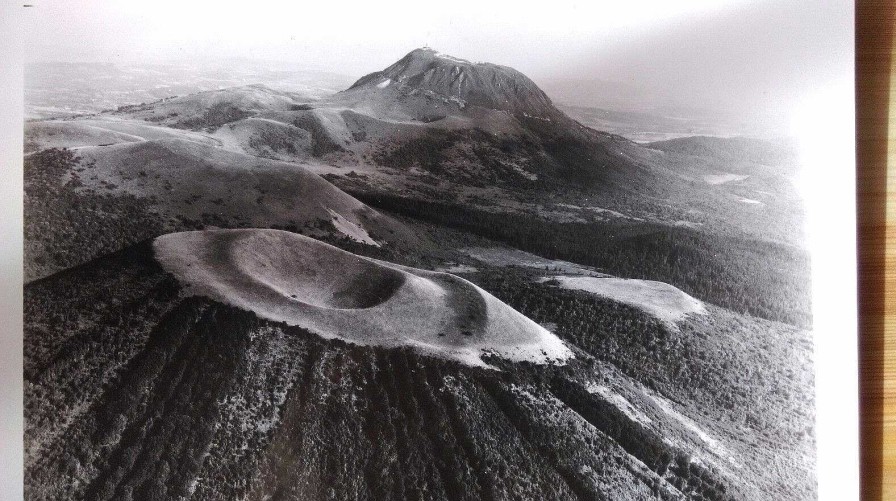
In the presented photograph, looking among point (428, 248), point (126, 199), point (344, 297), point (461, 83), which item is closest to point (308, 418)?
point (344, 297)

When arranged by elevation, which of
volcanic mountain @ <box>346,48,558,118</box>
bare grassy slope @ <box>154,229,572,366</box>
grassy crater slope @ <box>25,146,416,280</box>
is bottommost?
bare grassy slope @ <box>154,229,572,366</box>

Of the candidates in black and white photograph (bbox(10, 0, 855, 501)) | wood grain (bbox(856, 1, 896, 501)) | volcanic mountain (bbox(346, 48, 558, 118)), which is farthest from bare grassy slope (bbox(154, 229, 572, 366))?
wood grain (bbox(856, 1, 896, 501))

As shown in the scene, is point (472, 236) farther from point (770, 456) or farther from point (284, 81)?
point (770, 456)

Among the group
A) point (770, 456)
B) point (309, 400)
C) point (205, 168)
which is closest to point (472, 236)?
point (309, 400)

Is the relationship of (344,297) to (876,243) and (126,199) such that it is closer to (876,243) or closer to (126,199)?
(126,199)

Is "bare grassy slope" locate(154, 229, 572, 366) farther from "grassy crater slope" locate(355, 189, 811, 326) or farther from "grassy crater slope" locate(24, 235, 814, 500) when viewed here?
"grassy crater slope" locate(355, 189, 811, 326)

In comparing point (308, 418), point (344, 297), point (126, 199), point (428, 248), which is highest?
point (126, 199)
